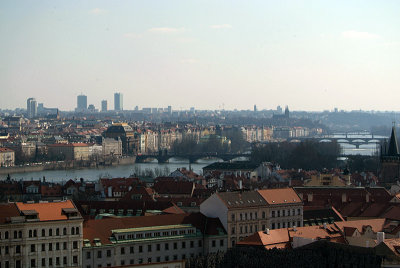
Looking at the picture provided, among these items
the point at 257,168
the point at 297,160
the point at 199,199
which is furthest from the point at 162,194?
the point at 297,160

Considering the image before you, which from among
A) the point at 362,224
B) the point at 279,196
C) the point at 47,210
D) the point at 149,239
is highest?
the point at 47,210

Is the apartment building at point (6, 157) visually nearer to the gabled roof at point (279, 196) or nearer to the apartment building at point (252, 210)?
the gabled roof at point (279, 196)

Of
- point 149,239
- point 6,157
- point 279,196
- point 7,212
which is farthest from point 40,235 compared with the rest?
point 6,157

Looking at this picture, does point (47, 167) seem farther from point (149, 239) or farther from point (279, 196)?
point (149, 239)

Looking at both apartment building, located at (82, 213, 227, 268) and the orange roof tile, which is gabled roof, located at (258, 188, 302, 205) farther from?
the orange roof tile

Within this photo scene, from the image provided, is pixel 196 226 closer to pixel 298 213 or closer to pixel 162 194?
pixel 298 213

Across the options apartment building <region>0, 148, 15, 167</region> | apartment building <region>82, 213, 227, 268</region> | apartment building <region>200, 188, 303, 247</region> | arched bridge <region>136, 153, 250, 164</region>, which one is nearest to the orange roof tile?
apartment building <region>82, 213, 227, 268</region>

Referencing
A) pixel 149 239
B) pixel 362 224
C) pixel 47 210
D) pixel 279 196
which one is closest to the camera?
pixel 47 210
